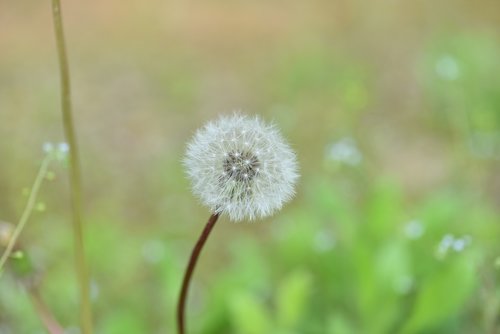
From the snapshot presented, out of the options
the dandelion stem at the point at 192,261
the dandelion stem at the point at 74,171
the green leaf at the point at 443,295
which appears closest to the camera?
the dandelion stem at the point at 192,261

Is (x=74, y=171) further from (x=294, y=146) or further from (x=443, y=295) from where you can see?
(x=294, y=146)

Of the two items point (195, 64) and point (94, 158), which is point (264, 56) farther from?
point (94, 158)

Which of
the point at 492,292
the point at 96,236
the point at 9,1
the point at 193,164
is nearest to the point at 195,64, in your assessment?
the point at 9,1

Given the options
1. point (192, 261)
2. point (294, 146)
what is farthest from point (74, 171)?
point (294, 146)

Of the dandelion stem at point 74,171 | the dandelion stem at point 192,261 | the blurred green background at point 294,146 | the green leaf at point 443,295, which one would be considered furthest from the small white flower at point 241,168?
the green leaf at point 443,295

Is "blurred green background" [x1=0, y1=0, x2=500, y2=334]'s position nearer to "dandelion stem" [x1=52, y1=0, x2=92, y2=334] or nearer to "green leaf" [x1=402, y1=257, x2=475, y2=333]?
"green leaf" [x1=402, y1=257, x2=475, y2=333]

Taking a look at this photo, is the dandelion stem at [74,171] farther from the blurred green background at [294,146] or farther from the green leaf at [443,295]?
the green leaf at [443,295]
